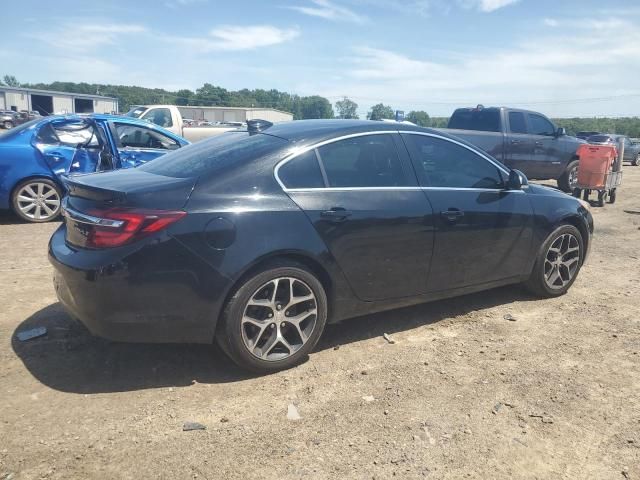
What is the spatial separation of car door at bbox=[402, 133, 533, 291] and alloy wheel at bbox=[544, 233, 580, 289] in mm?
409

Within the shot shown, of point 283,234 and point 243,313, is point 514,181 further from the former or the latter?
point 243,313

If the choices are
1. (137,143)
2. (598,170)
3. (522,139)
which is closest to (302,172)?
(137,143)

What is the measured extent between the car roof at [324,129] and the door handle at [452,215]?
2.25 feet

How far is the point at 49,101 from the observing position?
73.8m

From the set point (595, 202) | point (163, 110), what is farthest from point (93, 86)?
point (595, 202)

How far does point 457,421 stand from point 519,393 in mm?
584

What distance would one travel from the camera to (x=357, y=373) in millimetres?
3484

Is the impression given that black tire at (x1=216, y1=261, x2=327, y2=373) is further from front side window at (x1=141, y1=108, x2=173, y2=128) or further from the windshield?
the windshield

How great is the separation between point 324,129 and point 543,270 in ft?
8.36

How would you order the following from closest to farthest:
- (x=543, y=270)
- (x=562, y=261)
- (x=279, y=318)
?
(x=279, y=318) < (x=543, y=270) < (x=562, y=261)

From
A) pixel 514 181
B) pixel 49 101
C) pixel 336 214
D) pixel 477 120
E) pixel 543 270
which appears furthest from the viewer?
pixel 49 101

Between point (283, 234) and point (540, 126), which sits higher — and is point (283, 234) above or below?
below

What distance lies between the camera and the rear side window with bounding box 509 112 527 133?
38.9ft

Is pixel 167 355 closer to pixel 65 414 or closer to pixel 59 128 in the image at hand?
pixel 65 414
